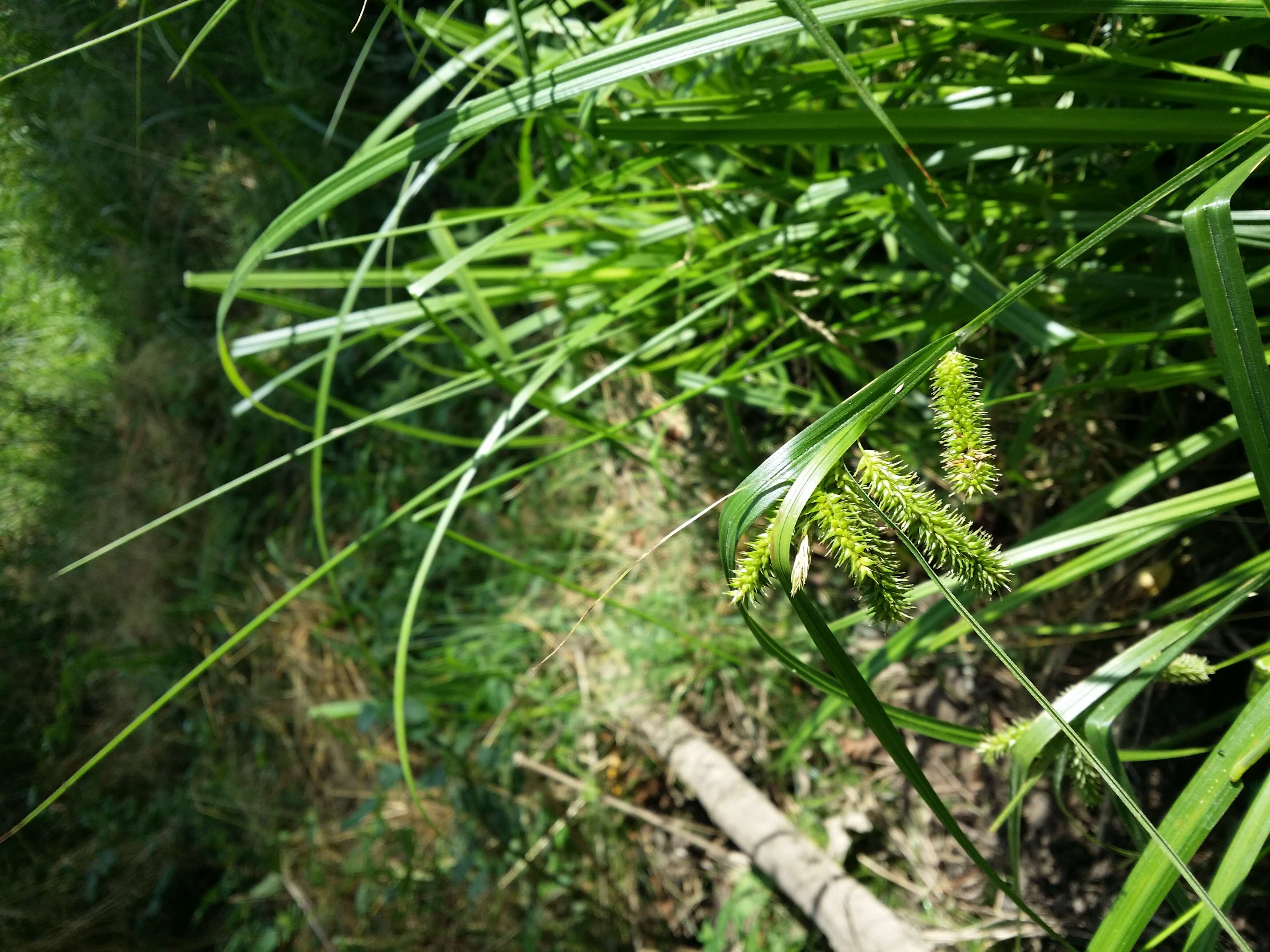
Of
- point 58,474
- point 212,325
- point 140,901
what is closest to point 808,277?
point 212,325

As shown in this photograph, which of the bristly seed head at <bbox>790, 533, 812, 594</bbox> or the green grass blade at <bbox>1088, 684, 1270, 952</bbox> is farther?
the green grass blade at <bbox>1088, 684, 1270, 952</bbox>

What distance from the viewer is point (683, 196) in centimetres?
108

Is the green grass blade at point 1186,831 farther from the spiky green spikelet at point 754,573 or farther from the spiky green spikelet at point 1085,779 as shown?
the spiky green spikelet at point 754,573

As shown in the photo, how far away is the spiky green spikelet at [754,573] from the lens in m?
0.43

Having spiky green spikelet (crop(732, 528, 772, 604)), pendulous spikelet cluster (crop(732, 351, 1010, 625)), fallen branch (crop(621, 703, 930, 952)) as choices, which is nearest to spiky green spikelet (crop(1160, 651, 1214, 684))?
pendulous spikelet cluster (crop(732, 351, 1010, 625))

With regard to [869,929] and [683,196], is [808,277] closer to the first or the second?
[683,196]

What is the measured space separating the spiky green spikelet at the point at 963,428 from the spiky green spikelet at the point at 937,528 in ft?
0.06

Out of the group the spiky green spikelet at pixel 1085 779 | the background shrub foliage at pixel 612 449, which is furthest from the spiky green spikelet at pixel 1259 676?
the spiky green spikelet at pixel 1085 779

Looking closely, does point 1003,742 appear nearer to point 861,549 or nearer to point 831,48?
point 861,549

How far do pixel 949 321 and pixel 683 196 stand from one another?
0.38 meters

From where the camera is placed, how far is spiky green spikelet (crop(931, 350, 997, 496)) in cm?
44

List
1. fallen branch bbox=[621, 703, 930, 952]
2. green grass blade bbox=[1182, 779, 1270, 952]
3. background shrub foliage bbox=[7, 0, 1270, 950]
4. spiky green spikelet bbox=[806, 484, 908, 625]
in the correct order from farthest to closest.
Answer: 1. fallen branch bbox=[621, 703, 930, 952]
2. background shrub foliage bbox=[7, 0, 1270, 950]
3. green grass blade bbox=[1182, 779, 1270, 952]
4. spiky green spikelet bbox=[806, 484, 908, 625]

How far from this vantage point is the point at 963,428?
44 centimetres

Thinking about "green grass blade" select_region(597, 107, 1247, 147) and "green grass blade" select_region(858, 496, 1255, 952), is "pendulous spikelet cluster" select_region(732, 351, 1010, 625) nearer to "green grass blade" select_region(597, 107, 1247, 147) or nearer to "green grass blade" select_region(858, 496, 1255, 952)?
"green grass blade" select_region(858, 496, 1255, 952)
